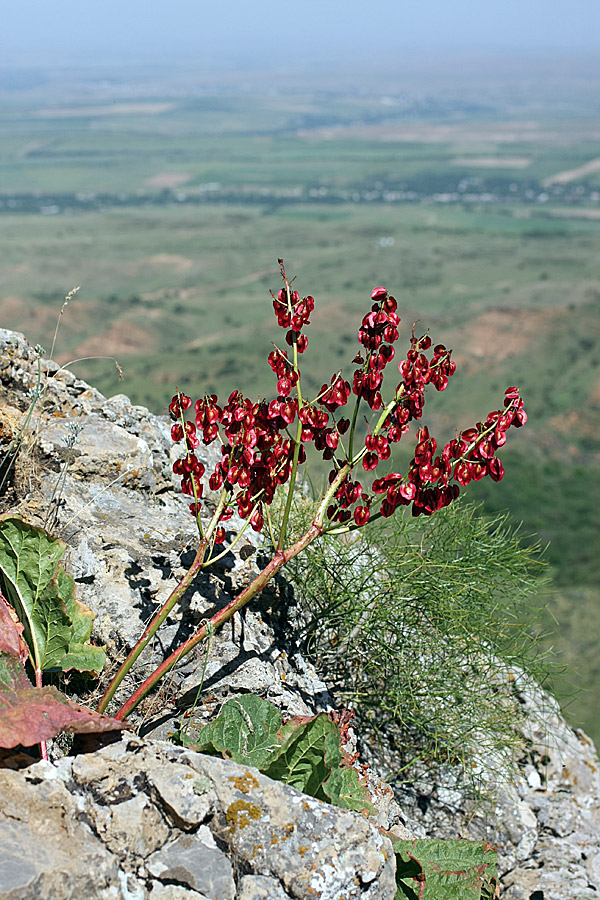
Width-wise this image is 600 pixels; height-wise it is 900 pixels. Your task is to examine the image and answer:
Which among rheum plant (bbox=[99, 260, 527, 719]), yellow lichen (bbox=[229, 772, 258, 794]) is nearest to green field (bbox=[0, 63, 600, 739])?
rheum plant (bbox=[99, 260, 527, 719])

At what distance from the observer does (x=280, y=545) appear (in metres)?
3.49

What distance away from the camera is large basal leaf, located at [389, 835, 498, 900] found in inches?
128

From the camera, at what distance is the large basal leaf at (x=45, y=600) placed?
3.38m

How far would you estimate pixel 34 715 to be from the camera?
2764 mm

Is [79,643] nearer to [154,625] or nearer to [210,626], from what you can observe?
[154,625]

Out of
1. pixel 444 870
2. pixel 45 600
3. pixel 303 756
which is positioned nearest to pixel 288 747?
pixel 303 756

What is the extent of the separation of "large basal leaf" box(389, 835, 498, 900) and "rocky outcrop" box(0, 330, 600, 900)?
8.3 inches

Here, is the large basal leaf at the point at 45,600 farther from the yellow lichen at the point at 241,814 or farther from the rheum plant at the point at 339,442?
the yellow lichen at the point at 241,814

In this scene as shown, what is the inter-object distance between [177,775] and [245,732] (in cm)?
56

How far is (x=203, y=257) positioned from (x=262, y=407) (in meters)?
144

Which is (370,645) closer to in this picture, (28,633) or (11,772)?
(28,633)

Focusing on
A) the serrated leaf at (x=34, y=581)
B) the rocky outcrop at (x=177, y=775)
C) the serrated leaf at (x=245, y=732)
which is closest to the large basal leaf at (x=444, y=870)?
the rocky outcrop at (x=177, y=775)

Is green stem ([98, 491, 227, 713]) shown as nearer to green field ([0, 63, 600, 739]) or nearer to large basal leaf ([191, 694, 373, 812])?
large basal leaf ([191, 694, 373, 812])

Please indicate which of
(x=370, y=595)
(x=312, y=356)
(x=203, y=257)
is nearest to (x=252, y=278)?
(x=203, y=257)
